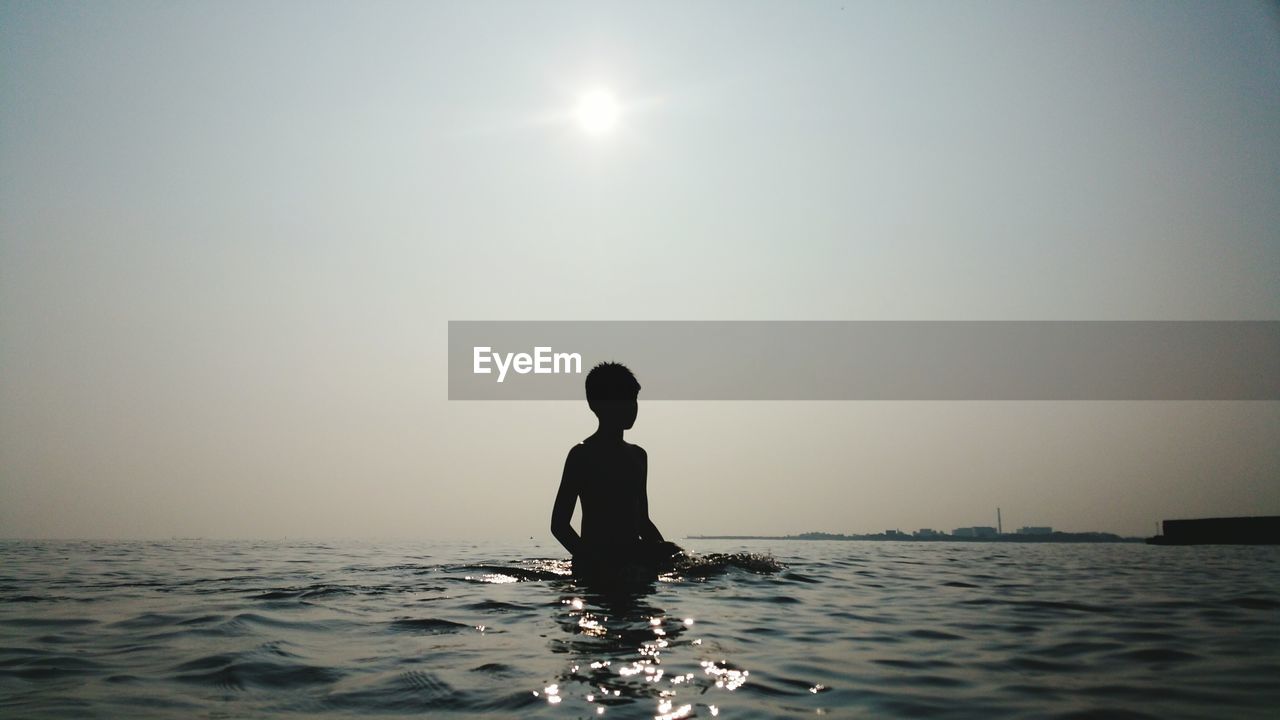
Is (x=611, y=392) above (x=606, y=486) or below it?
above

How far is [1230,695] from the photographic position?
3713 mm

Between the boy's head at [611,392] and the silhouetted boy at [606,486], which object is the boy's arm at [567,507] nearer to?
the silhouetted boy at [606,486]

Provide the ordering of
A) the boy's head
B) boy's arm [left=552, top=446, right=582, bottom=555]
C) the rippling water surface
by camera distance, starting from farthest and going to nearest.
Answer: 1. the boy's head
2. boy's arm [left=552, top=446, right=582, bottom=555]
3. the rippling water surface

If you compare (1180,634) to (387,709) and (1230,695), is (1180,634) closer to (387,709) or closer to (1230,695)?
(1230,695)

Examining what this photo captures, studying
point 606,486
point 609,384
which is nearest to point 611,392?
point 609,384

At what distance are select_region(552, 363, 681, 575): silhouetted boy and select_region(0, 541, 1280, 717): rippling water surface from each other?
573 millimetres

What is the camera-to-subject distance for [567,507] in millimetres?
8227

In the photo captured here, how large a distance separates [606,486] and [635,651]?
3637 mm

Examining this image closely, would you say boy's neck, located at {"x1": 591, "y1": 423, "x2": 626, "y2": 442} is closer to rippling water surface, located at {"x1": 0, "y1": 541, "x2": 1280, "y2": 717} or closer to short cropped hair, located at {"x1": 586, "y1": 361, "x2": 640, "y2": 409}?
short cropped hair, located at {"x1": 586, "y1": 361, "x2": 640, "y2": 409}

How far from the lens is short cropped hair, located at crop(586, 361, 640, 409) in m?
8.29

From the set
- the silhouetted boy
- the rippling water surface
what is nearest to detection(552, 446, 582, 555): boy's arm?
the silhouetted boy

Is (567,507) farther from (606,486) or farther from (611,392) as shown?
(611,392)

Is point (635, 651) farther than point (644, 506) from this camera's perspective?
No

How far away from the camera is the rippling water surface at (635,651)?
3.60 metres
